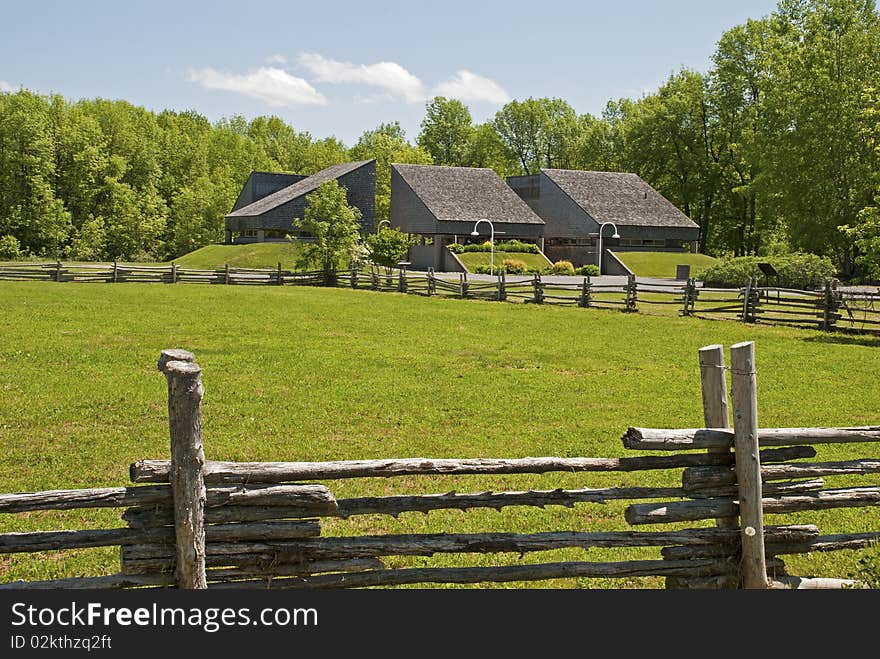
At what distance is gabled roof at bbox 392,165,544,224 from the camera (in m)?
64.2

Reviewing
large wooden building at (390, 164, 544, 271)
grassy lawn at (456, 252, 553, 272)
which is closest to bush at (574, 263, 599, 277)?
grassy lawn at (456, 252, 553, 272)

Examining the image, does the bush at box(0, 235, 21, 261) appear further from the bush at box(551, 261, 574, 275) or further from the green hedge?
the bush at box(551, 261, 574, 275)

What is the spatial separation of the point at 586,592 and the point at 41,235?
7759 cm

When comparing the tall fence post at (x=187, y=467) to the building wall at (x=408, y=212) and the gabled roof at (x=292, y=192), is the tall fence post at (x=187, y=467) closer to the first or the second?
the building wall at (x=408, y=212)

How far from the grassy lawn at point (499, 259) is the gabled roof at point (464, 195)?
3.55 meters

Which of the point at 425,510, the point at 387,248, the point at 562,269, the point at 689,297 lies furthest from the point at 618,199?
the point at 425,510

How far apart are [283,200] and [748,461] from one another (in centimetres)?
6415

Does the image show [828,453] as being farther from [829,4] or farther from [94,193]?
[94,193]

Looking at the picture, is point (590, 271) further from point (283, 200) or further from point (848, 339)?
point (848, 339)

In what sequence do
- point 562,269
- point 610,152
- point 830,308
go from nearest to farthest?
point 830,308 < point 562,269 < point 610,152

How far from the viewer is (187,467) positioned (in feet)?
16.1

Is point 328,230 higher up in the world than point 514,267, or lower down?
higher up

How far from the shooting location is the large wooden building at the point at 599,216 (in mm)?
65250

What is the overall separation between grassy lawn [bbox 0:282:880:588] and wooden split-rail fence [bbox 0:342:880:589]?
838 mm
